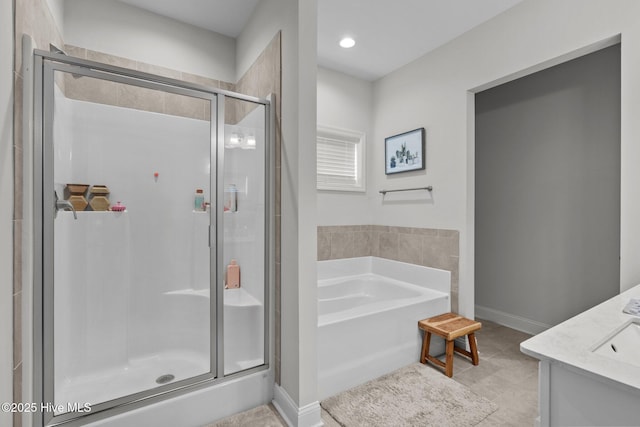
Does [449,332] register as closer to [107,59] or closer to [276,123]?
[276,123]

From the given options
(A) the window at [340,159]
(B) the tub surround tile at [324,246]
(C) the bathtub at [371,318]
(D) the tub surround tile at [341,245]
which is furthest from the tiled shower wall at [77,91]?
(D) the tub surround tile at [341,245]

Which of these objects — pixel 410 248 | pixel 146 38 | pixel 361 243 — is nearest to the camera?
pixel 146 38

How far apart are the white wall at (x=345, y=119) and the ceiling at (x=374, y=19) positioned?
1.20 feet

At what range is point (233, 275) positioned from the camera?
74.2 inches

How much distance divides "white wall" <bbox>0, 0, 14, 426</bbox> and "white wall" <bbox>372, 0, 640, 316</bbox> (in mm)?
2755

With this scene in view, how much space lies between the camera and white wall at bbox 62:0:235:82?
2109mm

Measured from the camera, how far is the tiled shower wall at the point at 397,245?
8.70 feet

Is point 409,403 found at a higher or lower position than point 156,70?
lower

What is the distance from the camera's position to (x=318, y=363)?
190 cm

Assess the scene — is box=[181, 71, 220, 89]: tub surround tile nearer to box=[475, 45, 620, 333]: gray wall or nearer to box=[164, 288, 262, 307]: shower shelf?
box=[164, 288, 262, 307]: shower shelf

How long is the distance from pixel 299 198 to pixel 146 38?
1.87 metres

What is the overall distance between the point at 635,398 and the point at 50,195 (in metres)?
2.12

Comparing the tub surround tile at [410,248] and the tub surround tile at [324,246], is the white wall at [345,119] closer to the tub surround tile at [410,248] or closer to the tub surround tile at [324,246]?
the tub surround tile at [324,246]

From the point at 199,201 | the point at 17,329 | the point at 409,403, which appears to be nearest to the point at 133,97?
the point at 199,201
